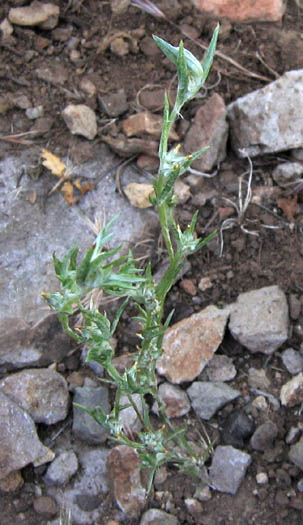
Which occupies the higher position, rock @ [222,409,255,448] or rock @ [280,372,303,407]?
rock @ [280,372,303,407]

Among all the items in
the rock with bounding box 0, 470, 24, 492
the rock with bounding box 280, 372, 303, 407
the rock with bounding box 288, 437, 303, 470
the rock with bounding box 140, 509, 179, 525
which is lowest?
the rock with bounding box 140, 509, 179, 525

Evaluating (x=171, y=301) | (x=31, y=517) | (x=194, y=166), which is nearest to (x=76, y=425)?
(x=31, y=517)

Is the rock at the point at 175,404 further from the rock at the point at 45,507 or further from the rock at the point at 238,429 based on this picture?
the rock at the point at 45,507

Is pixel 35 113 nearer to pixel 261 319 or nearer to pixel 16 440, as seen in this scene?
pixel 261 319

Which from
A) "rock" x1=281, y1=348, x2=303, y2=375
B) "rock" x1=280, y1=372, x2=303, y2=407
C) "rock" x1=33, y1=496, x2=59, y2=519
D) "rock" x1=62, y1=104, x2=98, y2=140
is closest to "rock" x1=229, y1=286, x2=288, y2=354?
"rock" x1=281, y1=348, x2=303, y2=375

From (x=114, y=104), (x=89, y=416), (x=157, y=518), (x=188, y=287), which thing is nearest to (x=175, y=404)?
(x=89, y=416)

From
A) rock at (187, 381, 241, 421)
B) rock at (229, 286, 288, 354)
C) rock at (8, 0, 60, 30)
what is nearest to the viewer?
rock at (187, 381, 241, 421)

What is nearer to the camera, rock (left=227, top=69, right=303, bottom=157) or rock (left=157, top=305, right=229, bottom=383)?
rock (left=157, top=305, right=229, bottom=383)

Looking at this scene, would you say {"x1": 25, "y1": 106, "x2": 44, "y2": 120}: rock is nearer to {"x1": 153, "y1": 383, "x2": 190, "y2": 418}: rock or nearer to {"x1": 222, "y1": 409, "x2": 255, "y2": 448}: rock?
{"x1": 153, "y1": 383, "x2": 190, "y2": 418}: rock
